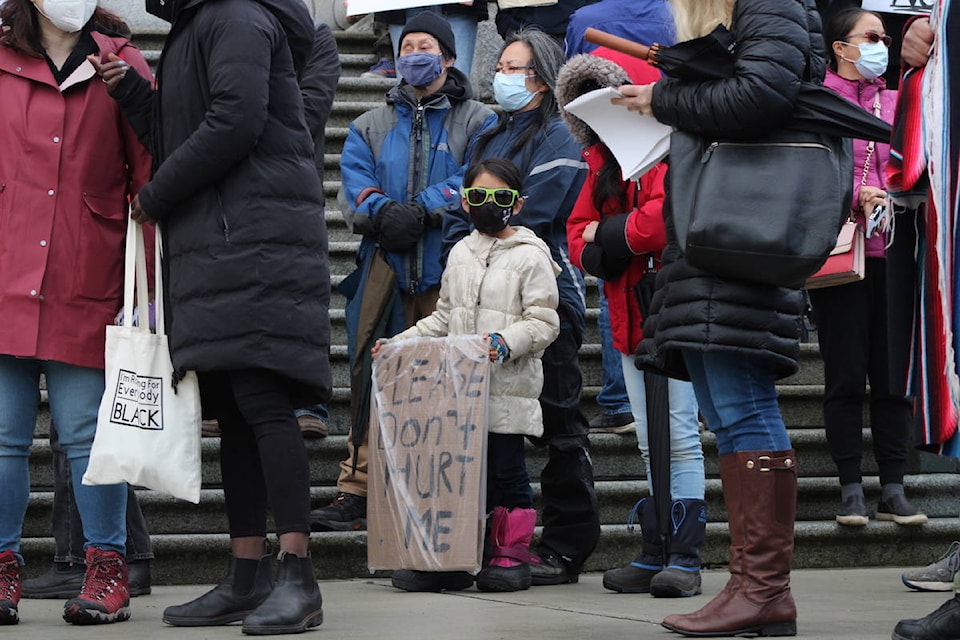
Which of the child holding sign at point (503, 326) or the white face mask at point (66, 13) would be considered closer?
the white face mask at point (66, 13)

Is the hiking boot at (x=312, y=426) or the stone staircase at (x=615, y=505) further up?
the hiking boot at (x=312, y=426)

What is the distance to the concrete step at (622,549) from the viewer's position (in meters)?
6.10

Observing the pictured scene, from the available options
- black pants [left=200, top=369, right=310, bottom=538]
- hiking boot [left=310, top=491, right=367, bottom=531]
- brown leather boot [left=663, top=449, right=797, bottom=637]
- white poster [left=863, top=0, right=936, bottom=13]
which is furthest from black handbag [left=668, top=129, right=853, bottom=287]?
white poster [left=863, top=0, right=936, bottom=13]

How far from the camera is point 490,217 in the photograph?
6008mm

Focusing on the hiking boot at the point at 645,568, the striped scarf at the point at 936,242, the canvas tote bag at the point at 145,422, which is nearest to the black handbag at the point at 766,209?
the striped scarf at the point at 936,242

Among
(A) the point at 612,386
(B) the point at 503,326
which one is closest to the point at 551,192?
(B) the point at 503,326

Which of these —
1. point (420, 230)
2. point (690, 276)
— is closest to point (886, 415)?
point (420, 230)

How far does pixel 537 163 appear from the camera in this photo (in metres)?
6.34

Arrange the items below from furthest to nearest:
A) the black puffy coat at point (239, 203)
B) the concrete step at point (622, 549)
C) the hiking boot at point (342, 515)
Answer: the hiking boot at point (342, 515) → the concrete step at point (622, 549) → the black puffy coat at point (239, 203)

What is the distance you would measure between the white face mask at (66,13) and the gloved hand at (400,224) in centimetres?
191

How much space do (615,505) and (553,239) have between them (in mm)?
1236

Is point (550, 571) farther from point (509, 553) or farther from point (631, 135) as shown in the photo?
point (631, 135)

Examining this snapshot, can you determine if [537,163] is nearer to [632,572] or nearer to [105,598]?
[632,572]

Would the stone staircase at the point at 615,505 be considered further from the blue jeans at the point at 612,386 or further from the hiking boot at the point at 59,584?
the hiking boot at the point at 59,584
